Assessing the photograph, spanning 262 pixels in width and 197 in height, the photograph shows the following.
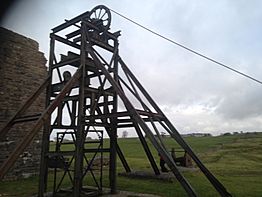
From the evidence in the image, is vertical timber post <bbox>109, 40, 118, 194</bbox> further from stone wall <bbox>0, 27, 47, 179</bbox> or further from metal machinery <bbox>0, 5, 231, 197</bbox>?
stone wall <bbox>0, 27, 47, 179</bbox>

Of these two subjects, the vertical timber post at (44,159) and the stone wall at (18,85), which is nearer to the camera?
the vertical timber post at (44,159)

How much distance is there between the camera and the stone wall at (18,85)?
12.8 metres

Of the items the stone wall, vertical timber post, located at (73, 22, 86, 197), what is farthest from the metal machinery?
the stone wall

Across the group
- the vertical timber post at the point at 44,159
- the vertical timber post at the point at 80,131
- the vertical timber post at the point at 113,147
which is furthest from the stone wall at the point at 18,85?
the vertical timber post at the point at 113,147

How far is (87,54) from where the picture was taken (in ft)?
28.8

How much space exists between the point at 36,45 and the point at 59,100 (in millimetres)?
8634

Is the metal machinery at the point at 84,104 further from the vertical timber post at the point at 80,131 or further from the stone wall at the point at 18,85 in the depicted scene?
the stone wall at the point at 18,85

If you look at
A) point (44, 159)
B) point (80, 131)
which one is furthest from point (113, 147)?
point (44, 159)

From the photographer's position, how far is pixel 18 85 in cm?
1350

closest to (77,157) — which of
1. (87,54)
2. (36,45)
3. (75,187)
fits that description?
(75,187)

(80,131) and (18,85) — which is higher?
(18,85)

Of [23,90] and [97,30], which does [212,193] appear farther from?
[23,90]

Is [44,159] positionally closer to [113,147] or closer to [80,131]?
[80,131]

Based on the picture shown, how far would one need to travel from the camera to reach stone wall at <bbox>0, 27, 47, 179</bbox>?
1278 cm
